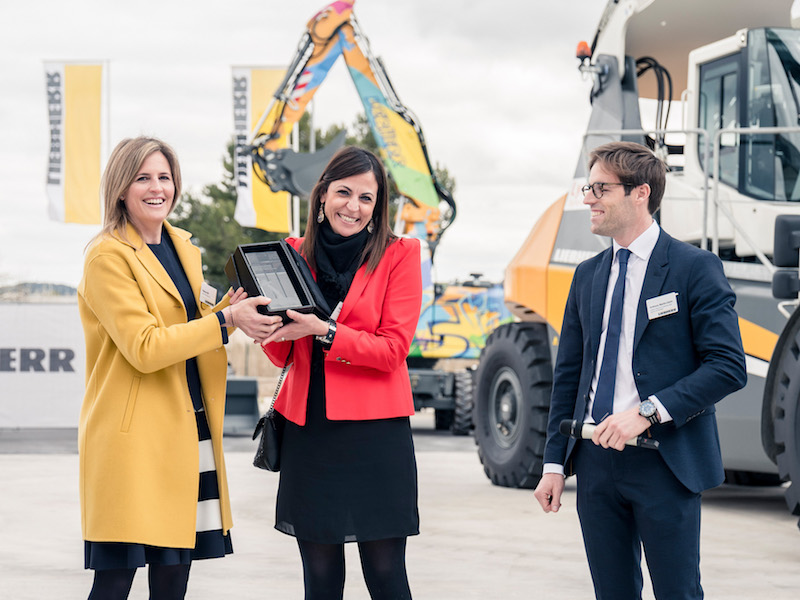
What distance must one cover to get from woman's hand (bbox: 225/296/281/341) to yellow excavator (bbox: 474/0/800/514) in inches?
166

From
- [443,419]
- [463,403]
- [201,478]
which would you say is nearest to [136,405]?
[201,478]

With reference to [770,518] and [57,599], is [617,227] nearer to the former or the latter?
[57,599]

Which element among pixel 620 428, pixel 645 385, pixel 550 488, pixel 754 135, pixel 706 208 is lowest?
pixel 550 488

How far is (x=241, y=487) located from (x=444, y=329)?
22.8 feet

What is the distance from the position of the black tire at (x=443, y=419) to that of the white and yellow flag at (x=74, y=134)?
394 inches

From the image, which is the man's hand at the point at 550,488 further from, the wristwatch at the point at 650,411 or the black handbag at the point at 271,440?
the black handbag at the point at 271,440

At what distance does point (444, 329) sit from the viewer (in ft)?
55.3

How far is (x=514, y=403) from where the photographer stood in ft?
33.8

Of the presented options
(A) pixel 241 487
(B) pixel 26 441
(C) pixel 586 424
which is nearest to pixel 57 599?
(C) pixel 586 424

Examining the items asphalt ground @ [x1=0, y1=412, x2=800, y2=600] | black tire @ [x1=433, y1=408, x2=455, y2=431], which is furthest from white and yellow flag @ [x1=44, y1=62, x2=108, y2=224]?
asphalt ground @ [x1=0, y1=412, x2=800, y2=600]

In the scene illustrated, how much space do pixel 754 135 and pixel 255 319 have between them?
569 centimetres

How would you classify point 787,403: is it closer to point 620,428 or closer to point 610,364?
point 610,364

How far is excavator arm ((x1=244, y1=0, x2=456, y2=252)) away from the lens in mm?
17562

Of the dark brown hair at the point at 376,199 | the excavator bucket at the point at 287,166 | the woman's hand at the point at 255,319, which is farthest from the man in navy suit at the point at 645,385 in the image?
the excavator bucket at the point at 287,166
